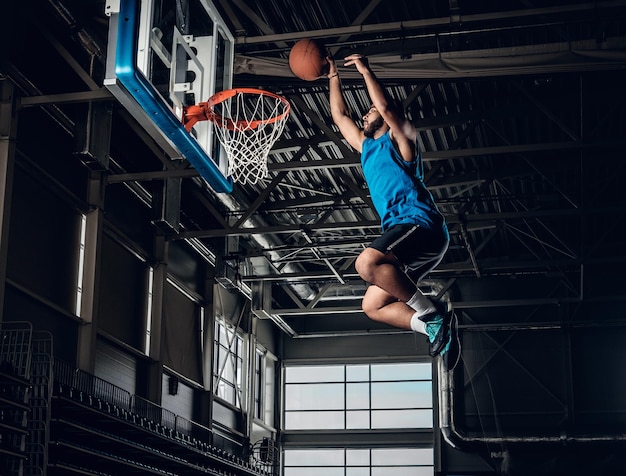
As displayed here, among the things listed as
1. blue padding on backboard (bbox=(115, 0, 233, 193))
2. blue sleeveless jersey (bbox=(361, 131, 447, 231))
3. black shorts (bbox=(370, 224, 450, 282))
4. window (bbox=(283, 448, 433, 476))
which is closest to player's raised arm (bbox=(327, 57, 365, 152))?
blue sleeveless jersey (bbox=(361, 131, 447, 231))

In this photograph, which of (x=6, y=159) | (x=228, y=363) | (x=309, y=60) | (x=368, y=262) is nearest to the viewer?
(x=368, y=262)

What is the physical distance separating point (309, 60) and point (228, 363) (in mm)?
19593

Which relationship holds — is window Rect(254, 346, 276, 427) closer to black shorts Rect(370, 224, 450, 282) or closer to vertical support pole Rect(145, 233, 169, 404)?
vertical support pole Rect(145, 233, 169, 404)

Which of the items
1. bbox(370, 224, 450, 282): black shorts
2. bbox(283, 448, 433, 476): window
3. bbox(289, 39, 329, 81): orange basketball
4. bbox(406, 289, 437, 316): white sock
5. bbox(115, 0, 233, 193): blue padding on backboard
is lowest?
bbox(406, 289, 437, 316): white sock

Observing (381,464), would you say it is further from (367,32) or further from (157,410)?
(367,32)

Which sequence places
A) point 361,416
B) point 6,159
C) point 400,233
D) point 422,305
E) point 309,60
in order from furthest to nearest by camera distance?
1. point 361,416
2. point 6,159
3. point 309,60
4. point 422,305
5. point 400,233

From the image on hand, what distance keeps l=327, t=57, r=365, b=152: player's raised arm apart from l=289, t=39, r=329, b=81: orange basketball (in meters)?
0.15

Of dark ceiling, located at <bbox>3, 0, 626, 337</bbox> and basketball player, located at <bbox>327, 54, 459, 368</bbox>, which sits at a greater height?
dark ceiling, located at <bbox>3, 0, 626, 337</bbox>

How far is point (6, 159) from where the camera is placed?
1544 cm

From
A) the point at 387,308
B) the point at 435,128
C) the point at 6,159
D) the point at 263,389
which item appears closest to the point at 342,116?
the point at 387,308

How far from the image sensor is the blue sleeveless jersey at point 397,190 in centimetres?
761

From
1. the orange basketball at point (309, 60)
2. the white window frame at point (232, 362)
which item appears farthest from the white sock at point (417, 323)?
the white window frame at point (232, 362)

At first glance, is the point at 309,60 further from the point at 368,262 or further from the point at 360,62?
the point at 368,262

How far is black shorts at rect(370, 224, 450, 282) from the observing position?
24.3 feet
